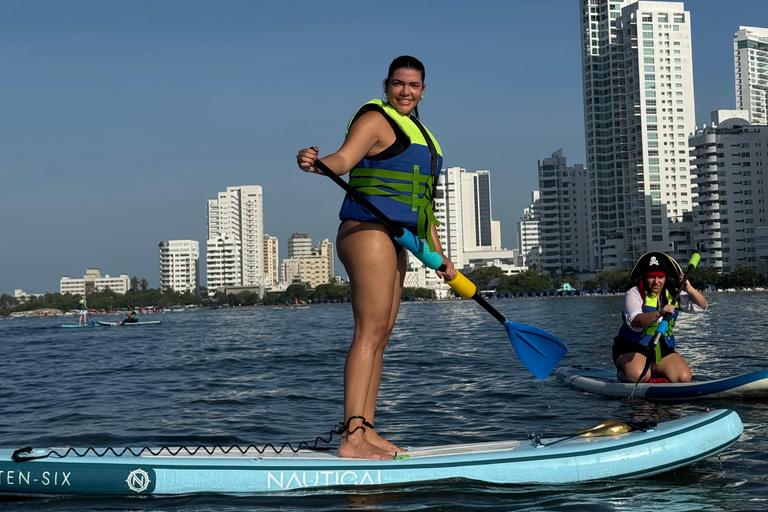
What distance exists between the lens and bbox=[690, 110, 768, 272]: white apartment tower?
381ft

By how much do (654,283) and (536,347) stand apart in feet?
11.6

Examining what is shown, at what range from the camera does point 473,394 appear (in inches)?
392

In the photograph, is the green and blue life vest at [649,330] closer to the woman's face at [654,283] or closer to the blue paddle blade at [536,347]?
the woman's face at [654,283]

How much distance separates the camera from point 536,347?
5.62 meters

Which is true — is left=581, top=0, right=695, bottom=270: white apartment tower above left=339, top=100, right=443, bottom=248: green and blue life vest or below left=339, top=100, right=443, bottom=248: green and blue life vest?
above

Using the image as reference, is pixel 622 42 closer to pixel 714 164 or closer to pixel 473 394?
pixel 714 164

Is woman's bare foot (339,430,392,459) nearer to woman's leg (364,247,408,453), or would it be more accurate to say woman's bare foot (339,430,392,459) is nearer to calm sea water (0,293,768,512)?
woman's leg (364,247,408,453)

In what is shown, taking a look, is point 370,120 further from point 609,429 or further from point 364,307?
point 609,429

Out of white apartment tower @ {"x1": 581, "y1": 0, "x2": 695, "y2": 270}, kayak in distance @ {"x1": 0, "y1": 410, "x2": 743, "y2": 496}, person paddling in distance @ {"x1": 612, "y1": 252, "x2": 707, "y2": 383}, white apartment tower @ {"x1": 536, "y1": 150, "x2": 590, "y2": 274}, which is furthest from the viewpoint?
white apartment tower @ {"x1": 536, "y1": 150, "x2": 590, "y2": 274}

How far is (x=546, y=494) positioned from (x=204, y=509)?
75.5 inches

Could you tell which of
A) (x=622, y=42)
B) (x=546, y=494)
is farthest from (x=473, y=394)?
(x=622, y=42)

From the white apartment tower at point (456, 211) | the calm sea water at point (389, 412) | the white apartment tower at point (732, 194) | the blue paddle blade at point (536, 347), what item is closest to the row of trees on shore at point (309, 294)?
the white apartment tower at point (732, 194)

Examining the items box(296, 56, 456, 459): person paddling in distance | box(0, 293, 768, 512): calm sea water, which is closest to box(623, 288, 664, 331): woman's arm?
box(0, 293, 768, 512): calm sea water

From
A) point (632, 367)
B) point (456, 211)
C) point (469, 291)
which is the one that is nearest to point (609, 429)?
point (469, 291)
